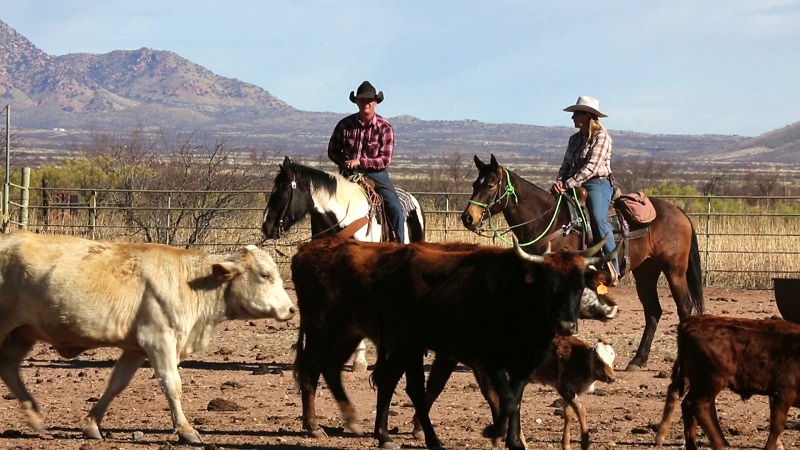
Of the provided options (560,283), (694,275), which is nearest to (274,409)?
(560,283)

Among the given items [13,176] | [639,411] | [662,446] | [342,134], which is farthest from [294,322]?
[13,176]

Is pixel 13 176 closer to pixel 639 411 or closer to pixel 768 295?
pixel 768 295

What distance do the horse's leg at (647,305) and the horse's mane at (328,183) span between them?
3020 mm

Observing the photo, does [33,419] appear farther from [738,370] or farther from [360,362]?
[738,370]

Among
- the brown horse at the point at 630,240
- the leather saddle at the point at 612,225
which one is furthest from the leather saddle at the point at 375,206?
the leather saddle at the point at 612,225

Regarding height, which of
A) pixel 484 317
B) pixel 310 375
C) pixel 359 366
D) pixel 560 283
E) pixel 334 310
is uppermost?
pixel 560 283

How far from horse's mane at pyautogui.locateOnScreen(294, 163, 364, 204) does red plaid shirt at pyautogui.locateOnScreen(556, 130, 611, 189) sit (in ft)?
6.45

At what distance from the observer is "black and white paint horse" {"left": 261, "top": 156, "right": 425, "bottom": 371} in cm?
1158

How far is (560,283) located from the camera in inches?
294

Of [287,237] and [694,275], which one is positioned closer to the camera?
[694,275]

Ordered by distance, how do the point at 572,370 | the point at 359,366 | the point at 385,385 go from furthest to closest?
the point at 359,366 → the point at 572,370 → the point at 385,385

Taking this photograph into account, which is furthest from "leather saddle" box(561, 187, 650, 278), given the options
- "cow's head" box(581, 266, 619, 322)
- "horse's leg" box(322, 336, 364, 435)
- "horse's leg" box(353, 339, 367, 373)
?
"horse's leg" box(322, 336, 364, 435)

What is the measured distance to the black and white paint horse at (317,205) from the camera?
38.0 feet

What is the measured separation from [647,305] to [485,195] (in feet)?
7.75
